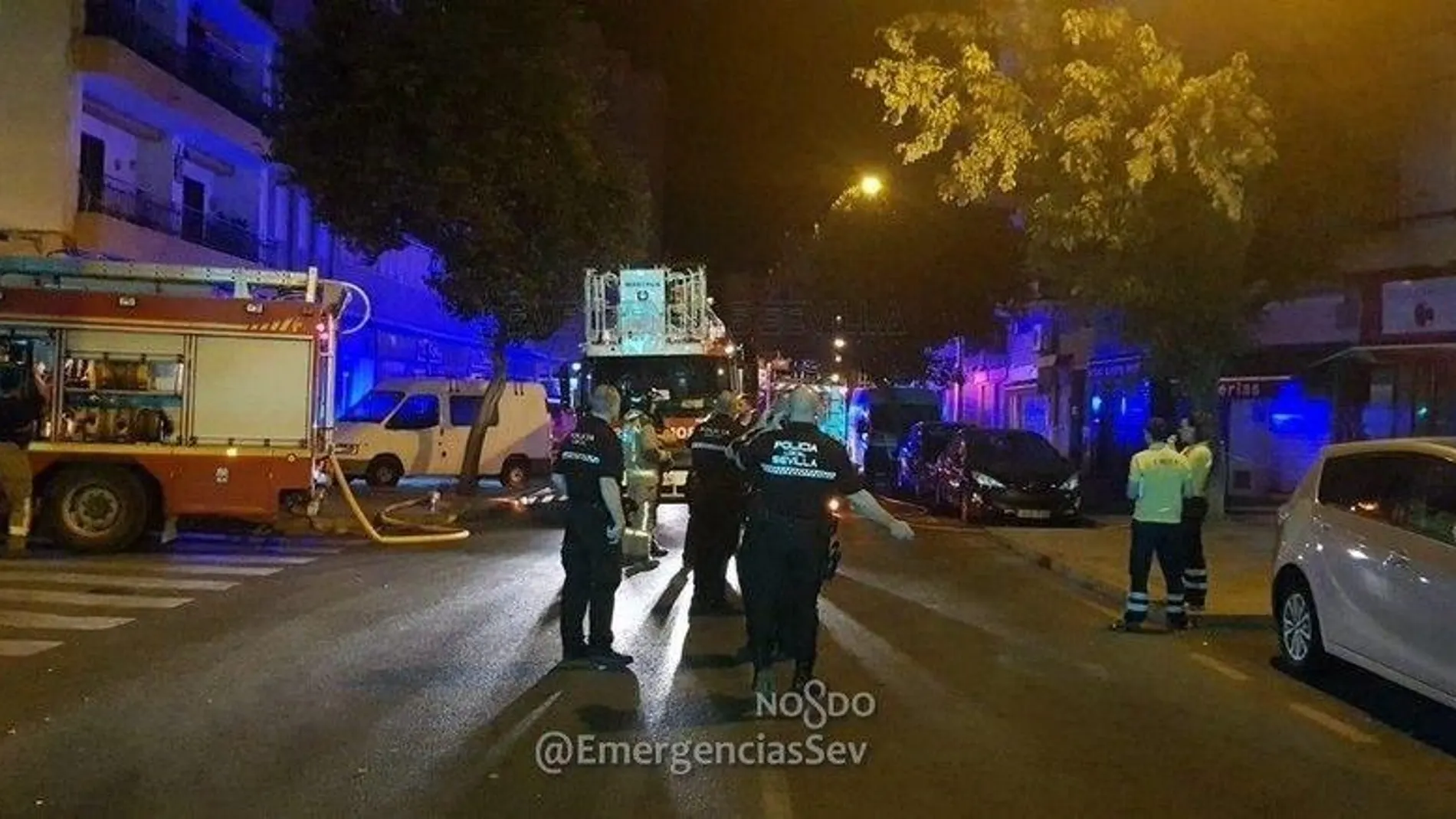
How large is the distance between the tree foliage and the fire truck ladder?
5767 mm

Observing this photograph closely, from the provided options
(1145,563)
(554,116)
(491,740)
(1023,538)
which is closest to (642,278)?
(554,116)

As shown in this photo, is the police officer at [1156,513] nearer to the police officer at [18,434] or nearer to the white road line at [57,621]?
the white road line at [57,621]

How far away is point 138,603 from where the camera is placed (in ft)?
38.4

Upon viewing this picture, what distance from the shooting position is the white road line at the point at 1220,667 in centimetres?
968

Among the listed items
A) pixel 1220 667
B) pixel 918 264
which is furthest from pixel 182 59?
pixel 1220 667

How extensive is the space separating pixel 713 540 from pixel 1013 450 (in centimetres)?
1167

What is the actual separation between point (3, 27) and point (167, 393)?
37.3 ft

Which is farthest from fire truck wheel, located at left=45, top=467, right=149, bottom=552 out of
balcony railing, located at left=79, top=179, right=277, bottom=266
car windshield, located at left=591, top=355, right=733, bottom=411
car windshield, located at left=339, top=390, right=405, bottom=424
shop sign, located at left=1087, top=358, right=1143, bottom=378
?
shop sign, located at left=1087, top=358, right=1143, bottom=378

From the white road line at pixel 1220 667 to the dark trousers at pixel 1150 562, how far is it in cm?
88

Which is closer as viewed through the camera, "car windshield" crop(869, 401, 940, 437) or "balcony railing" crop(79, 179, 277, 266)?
"balcony railing" crop(79, 179, 277, 266)

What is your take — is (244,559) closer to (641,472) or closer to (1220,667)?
(641,472)

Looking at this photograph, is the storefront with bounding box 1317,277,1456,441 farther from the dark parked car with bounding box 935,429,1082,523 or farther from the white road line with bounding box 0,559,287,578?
the white road line with bounding box 0,559,287,578

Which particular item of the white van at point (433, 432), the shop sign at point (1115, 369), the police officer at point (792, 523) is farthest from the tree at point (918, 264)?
the police officer at point (792, 523)

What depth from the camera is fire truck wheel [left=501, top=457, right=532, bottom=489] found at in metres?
26.9
